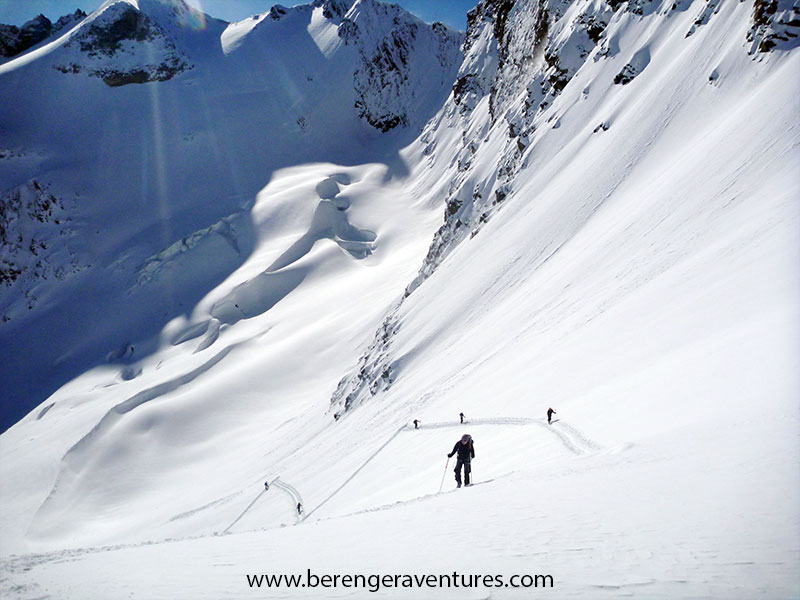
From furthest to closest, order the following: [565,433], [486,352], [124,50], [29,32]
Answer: [29,32] < [124,50] < [486,352] < [565,433]

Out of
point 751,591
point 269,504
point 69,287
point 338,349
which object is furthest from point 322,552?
point 69,287

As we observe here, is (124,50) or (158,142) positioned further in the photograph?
(124,50)

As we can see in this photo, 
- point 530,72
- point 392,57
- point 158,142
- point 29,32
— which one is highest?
point 29,32

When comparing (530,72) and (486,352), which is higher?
(530,72)

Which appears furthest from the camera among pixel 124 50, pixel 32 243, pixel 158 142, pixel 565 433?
pixel 124 50

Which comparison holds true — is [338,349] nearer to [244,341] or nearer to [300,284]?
[244,341]

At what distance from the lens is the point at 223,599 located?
4891 mm

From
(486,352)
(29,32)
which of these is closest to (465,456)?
(486,352)

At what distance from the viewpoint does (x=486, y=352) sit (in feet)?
73.6

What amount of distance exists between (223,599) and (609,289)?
1741 cm

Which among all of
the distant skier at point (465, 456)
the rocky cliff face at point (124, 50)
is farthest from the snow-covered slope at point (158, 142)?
the distant skier at point (465, 456)

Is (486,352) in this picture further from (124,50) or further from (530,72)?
(124,50)

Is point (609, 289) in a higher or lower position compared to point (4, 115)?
lower

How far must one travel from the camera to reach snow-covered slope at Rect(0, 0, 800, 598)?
5.44 m
